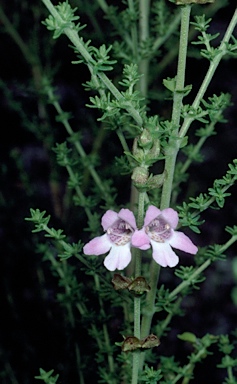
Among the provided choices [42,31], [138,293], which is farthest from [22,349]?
[42,31]

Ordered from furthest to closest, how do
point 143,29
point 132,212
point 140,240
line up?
point 143,29
point 132,212
point 140,240

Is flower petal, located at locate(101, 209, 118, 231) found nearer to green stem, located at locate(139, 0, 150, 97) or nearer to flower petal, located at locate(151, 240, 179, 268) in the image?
flower petal, located at locate(151, 240, 179, 268)

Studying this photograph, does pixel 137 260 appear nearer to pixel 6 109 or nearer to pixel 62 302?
pixel 62 302

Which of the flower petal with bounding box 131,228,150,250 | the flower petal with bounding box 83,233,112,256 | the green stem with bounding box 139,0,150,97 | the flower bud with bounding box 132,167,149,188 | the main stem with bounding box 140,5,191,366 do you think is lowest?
the flower petal with bounding box 131,228,150,250

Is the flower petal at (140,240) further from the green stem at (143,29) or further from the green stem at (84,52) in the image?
the green stem at (143,29)

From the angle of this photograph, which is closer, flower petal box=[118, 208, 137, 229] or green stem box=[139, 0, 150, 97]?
flower petal box=[118, 208, 137, 229]

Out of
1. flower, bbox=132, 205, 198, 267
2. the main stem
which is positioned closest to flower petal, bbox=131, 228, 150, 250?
flower, bbox=132, 205, 198, 267

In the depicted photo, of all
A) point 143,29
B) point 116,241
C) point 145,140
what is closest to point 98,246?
point 116,241

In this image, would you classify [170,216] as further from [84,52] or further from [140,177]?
[84,52]
